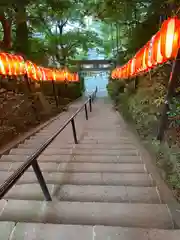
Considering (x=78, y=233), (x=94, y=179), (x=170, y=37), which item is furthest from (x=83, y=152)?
(x=78, y=233)

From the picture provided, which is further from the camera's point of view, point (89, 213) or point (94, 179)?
point (94, 179)

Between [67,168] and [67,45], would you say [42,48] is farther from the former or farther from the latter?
[67,168]

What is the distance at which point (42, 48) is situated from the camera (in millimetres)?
18438

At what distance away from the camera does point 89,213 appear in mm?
2600

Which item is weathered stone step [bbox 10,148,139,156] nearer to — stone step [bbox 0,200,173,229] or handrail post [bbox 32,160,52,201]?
handrail post [bbox 32,160,52,201]

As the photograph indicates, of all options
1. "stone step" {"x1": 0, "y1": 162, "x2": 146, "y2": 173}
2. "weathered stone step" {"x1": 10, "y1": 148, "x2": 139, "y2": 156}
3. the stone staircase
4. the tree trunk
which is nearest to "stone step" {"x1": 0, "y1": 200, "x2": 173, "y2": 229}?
the stone staircase

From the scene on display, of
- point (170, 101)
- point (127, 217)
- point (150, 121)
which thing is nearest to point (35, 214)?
point (127, 217)

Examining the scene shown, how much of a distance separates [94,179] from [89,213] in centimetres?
127

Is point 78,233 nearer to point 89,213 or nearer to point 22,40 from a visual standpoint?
point 89,213

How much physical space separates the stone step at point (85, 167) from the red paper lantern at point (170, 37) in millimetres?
2229

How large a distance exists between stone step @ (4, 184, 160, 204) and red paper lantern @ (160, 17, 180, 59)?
2.24 metres

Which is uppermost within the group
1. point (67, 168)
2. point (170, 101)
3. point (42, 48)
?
point (42, 48)

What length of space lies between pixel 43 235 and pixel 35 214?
492 mm

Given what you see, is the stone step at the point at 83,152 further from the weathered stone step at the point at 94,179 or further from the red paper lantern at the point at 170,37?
the red paper lantern at the point at 170,37
